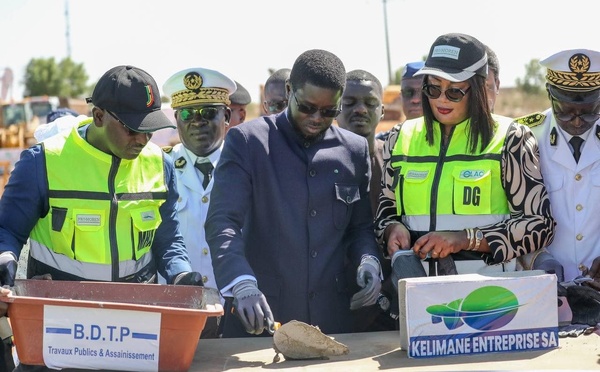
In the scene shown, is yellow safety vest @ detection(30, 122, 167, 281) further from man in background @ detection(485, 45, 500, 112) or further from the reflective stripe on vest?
man in background @ detection(485, 45, 500, 112)

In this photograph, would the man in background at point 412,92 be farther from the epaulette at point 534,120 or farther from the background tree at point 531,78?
the background tree at point 531,78

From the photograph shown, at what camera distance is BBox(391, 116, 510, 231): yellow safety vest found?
3.68m

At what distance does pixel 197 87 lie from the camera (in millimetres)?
5004

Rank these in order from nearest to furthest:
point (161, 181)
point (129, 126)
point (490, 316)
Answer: point (490, 316) → point (129, 126) → point (161, 181)

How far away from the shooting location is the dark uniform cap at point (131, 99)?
11.9 ft

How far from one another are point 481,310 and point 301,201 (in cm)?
93

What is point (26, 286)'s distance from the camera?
3369 mm

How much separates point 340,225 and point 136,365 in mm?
1165

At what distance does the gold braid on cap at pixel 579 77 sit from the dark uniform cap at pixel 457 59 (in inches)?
18.0

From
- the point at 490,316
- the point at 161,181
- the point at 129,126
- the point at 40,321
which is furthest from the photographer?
the point at 161,181

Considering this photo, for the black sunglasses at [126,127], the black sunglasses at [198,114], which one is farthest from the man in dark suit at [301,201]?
the black sunglasses at [198,114]

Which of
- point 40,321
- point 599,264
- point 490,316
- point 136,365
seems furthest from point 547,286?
point 40,321

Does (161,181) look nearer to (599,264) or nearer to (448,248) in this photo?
(448,248)

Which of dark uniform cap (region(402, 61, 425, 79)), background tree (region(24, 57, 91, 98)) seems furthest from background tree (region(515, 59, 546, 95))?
dark uniform cap (region(402, 61, 425, 79))
